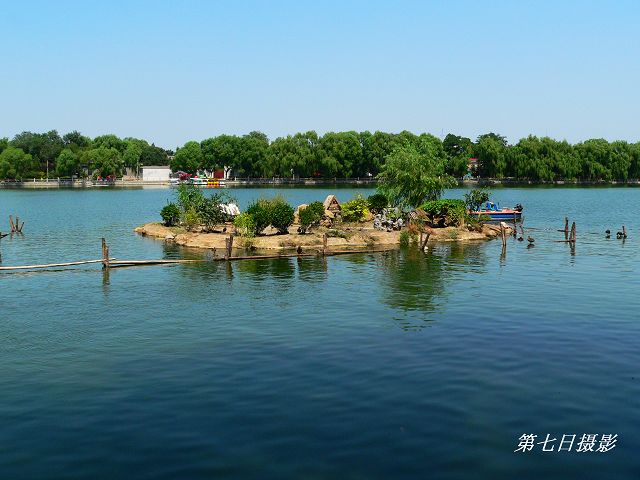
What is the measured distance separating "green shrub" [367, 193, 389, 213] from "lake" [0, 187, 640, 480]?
21468 mm

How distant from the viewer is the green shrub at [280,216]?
49969mm

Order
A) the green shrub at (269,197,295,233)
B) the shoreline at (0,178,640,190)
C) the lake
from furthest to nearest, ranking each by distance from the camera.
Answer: the shoreline at (0,178,640,190) → the green shrub at (269,197,295,233) → the lake

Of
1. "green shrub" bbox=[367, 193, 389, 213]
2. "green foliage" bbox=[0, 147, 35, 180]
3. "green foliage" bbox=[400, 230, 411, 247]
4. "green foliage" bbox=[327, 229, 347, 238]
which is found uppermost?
"green foliage" bbox=[0, 147, 35, 180]

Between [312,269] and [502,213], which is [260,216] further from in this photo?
[502,213]

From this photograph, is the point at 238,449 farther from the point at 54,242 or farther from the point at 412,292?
the point at 54,242

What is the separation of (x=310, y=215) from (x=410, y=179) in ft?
37.2

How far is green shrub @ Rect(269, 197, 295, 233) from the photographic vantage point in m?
50.0

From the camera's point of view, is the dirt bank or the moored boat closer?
the dirt bank

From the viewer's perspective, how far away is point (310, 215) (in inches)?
2010

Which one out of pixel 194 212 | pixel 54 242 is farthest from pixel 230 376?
pixel 54 242

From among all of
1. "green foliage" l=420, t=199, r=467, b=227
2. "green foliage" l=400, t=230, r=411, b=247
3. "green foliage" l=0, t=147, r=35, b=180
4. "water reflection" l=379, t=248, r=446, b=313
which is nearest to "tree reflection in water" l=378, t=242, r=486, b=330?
"water reflection" l=379, t=248, r=446, b=313

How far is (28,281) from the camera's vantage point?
117 feet

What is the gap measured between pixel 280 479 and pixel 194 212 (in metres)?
42.2

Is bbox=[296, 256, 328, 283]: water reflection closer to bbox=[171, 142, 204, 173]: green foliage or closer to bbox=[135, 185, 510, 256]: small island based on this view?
bbox=[135, 185, 510, 256]: small island
